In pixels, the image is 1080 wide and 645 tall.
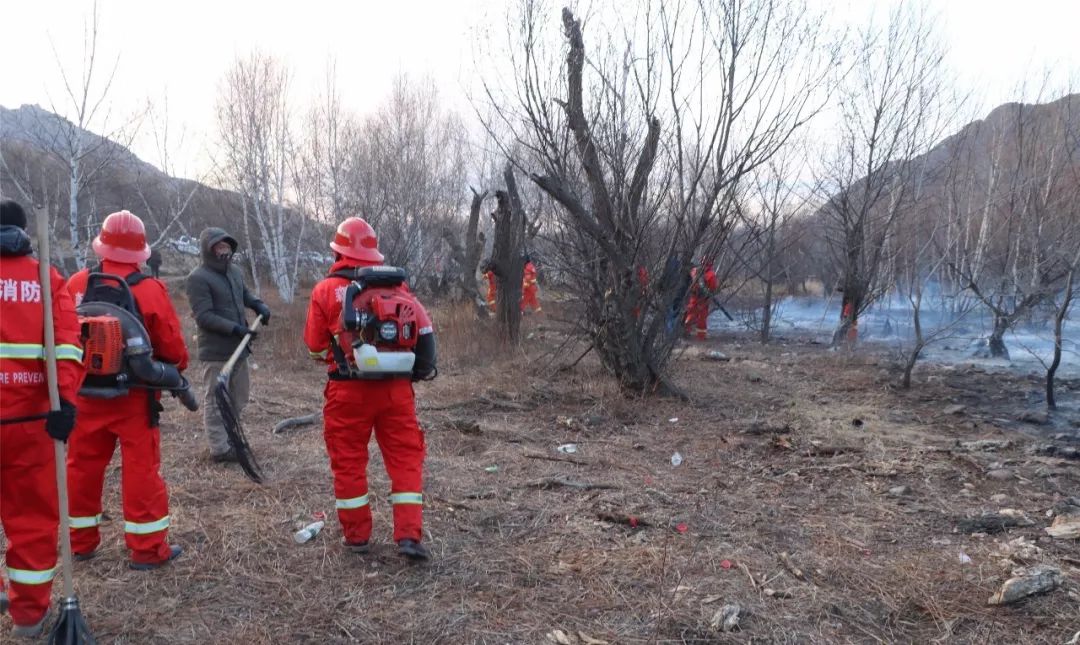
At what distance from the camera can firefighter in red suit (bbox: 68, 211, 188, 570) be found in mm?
3246

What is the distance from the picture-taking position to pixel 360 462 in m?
3.54

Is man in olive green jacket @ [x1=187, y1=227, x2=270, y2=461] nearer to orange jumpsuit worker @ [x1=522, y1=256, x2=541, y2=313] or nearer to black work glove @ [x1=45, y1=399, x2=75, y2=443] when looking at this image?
black work glove @ [x1=45, y1=399, x2=75, y2=443]

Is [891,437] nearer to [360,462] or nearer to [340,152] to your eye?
[360,462]

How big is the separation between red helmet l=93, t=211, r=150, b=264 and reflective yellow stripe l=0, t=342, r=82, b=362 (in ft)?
2.84

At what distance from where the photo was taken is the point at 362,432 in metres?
3.53

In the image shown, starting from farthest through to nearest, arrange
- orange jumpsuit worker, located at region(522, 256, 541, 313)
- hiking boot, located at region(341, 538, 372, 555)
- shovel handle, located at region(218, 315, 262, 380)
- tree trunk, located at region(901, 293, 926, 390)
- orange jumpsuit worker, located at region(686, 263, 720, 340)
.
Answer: orange jumpsuit worker, located at region(522, 256, 541, 313) < tree trunk, located at region(901, 293, 926, 390) < orange jumpsuit worker, located at region(686, 263, 720, 340) < shovel handle, located at region(218, 315, 262, 380) < hiking boot, located at region(341, 538, 372, 555)

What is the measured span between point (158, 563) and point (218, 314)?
1.91 m

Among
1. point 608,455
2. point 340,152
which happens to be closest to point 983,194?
point 608,455

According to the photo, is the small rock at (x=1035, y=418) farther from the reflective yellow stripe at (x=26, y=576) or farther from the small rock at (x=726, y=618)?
the reflective yellow stripe at (x=26, y=576)

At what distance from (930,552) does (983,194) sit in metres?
9.22

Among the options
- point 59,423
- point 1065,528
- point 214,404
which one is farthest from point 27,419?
point 1065,528

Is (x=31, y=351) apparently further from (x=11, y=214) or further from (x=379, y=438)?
(x=379, y=438)

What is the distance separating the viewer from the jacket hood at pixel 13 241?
2631 millimetres

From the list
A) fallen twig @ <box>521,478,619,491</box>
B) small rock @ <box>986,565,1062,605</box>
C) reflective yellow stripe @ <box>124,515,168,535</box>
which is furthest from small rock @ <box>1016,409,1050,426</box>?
reflective yellow stripe @ <box>124,515,168,535</box>
